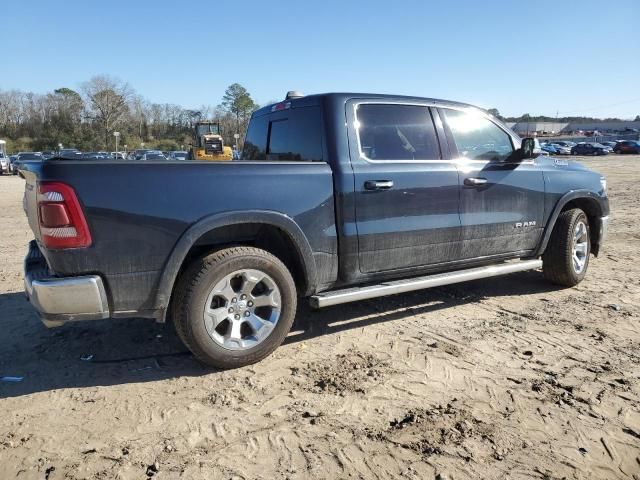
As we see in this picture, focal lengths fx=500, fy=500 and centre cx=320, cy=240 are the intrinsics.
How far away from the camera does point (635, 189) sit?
1800 centimetres

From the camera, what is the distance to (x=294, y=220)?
11.8 ft

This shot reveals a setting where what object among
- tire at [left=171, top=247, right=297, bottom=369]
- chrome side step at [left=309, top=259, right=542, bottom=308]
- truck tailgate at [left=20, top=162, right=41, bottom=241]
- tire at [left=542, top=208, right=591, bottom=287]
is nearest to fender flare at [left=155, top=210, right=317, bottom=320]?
tire at [left=171, top=247, right=297, bottom=369]

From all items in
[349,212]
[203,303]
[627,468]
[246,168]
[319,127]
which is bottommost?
[627,468]

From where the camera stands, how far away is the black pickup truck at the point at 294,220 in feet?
9.90

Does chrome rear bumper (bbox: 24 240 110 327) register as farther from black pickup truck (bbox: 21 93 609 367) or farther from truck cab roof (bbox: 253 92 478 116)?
truck cab roof (bbox: 253 92 478 116)

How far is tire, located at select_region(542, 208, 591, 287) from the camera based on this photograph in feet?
17.3

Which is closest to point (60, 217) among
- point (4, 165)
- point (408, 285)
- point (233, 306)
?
point (233, 306)

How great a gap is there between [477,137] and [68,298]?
3.71m

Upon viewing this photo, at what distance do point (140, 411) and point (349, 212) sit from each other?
197cm

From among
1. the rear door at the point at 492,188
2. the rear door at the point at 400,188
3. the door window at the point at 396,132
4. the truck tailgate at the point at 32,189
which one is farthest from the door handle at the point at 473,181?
the truck tailgate at the point at 32,189

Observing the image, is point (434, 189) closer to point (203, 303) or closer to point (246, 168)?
point (246, 168)

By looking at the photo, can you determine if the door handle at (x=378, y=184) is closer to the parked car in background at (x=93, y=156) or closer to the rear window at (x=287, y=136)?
the rear window at (x=287, y=136)

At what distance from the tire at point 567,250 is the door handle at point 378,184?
2.40 metres

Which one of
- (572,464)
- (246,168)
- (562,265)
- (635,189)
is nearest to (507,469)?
(572,464)
